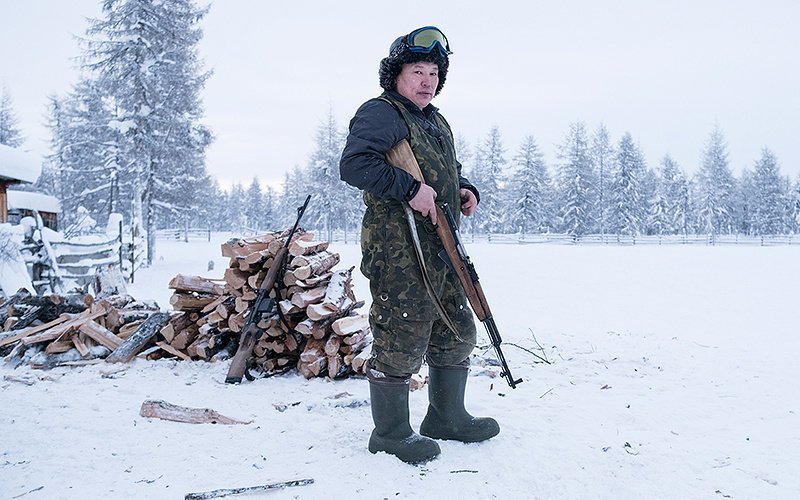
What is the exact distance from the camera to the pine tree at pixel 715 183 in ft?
161

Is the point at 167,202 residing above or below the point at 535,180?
below

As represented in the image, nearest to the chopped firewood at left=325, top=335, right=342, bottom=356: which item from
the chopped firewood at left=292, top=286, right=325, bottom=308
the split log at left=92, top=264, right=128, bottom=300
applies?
the chopped firewood at left=292, top=286, right=325, bottom=308

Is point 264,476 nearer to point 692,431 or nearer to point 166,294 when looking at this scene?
point 692,431

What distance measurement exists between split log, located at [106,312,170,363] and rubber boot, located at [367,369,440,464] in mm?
3471

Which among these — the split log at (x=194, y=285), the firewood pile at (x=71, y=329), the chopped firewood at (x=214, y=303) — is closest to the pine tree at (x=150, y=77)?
the firewood pile at (x=71, y=329)

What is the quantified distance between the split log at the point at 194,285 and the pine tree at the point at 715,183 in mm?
53080

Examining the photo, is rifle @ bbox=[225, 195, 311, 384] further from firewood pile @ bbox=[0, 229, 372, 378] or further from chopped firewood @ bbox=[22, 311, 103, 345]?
chopped firewood @ bbox=[22, 311, 103, 345]

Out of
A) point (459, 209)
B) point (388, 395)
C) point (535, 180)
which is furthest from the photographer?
point (535, 180)

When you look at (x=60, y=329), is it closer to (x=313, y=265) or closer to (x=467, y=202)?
(x=313, y=265)

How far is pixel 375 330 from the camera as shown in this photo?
2965mm

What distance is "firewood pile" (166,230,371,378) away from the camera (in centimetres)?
464

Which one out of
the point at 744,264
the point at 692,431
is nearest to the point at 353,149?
the point at 692,431

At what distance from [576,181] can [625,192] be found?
4512 mm

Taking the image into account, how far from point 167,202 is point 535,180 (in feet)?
103
